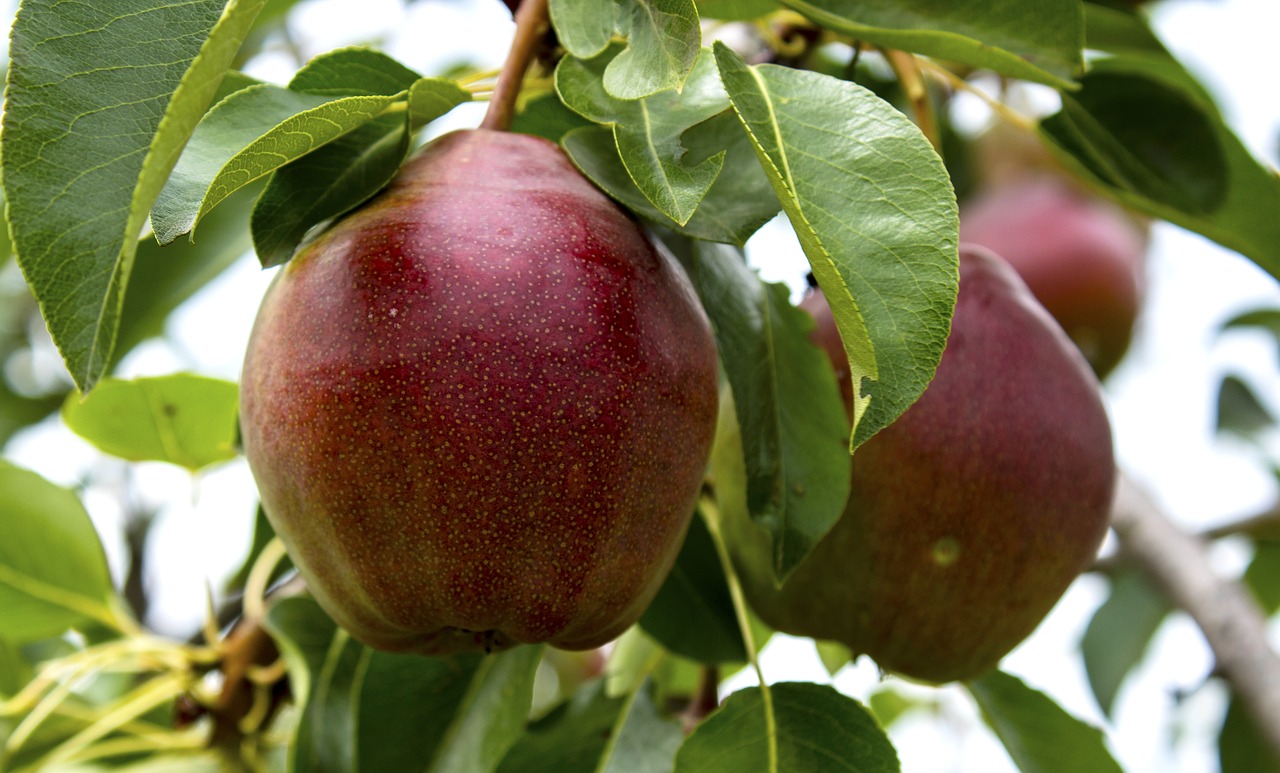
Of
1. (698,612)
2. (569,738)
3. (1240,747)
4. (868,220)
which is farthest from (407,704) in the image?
(1240,747)

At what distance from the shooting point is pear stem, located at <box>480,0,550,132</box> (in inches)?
31.8

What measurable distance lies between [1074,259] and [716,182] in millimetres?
1517

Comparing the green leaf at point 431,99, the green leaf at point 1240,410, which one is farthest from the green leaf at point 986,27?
the green leaf at point 1240,410

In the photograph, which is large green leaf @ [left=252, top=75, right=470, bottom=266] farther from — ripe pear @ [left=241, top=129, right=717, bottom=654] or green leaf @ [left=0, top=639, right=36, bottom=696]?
green leaf @ [left=0, top=639, right=36, bottom=696]

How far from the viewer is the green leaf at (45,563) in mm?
1150

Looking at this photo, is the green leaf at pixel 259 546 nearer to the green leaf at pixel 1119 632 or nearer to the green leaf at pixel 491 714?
the green leaf at pixel 491 714

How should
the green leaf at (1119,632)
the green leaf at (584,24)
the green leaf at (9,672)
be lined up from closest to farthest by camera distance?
1. the green leaf at (584,24)
2. the green leaf at (9,672)
3. the green leaf at (1119,632)

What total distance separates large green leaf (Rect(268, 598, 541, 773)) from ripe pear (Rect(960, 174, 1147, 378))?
138 cm

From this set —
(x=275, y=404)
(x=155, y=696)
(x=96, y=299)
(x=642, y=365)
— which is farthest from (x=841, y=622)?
(x=155, y=696)

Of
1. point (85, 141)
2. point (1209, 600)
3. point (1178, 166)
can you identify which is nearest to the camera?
point (85, 141)

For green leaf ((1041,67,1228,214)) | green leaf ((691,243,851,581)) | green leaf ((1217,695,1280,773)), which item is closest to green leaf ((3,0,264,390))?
green leaf ((691,243,851,581))

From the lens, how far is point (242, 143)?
2.23 feet

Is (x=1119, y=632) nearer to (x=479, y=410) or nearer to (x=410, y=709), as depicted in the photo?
(x=410, y=709)

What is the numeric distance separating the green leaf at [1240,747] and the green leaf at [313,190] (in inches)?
50.8
